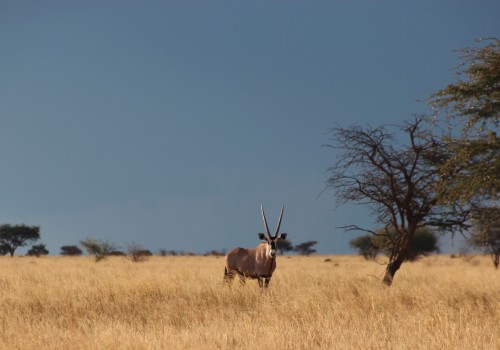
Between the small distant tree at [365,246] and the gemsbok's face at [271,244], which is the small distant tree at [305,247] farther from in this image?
the gemsbok's face at [271,244]

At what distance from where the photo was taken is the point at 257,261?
14086mm

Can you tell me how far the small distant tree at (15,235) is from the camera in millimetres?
73000

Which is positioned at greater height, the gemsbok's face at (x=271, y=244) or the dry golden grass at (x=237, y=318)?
the gemsbok's face at (x=271, y=244)

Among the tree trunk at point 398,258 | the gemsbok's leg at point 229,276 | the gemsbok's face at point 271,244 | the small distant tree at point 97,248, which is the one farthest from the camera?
the small distant tree at point 97,248

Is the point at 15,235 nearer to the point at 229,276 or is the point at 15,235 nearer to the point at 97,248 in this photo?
the point at 97,248

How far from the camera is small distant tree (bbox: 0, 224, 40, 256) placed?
240 ft

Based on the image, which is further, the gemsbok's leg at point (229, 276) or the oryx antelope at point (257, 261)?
the gemsbok's leg at point (229, 276)

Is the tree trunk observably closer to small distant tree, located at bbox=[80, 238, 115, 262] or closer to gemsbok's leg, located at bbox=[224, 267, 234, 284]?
gemsbok's leg, located at bbox=[224, 267, 234, 284]

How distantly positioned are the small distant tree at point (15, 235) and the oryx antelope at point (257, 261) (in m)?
65.4

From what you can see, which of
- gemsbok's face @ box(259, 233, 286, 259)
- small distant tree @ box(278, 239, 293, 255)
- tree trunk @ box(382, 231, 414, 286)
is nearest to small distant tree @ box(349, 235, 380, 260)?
small distant tree @ box(278, 239, 293, 255)

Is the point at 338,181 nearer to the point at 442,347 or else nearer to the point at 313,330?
the point at 313,330

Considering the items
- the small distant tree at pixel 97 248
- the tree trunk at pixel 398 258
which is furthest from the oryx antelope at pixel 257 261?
the small distant tree at pixel 97 248

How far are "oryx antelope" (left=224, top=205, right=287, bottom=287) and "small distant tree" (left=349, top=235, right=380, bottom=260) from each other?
146 feet

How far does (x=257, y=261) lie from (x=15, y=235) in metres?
67.8
